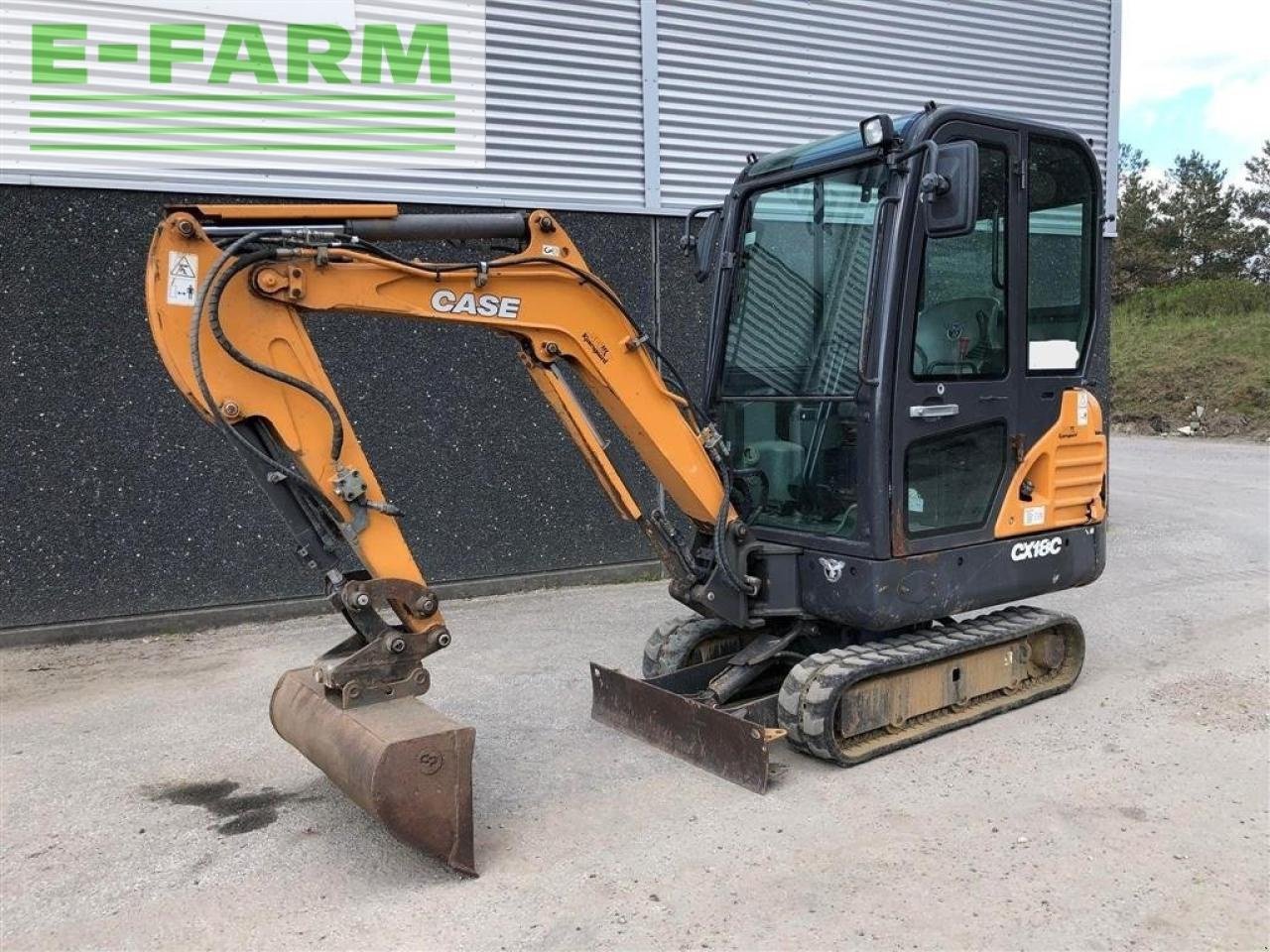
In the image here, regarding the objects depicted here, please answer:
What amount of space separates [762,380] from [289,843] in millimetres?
2820

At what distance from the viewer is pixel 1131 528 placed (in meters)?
9.97

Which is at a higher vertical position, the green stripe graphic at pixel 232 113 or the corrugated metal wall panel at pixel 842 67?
the corrugated metal wall panel at pixel 842 67

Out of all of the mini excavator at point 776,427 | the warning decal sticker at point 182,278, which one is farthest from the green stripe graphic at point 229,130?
the warning decal sticker at point 182,278

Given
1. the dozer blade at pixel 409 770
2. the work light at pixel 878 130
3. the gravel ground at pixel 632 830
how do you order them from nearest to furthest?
the gravel ground at pixel 632 830 → the dozer blade at pixel 409 770 → the work light at pixel 878 130

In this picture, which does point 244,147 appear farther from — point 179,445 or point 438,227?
point 438,227

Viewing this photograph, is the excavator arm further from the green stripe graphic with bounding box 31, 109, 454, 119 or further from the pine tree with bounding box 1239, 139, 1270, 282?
the pine tree with bounding box 1239, 139, 1270, 282

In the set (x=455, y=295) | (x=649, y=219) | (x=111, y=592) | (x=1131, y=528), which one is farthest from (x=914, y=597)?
(x=1131, y=528)

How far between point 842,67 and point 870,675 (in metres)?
6.14

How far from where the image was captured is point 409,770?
330 cm

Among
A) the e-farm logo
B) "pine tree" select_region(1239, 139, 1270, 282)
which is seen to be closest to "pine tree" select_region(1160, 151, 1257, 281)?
"pine tree" select_region(1239, 139, 1270, 282)

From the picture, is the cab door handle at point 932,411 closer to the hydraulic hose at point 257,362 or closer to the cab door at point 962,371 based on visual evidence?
the cab door at point 962,371

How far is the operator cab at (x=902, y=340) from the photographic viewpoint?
14.0ft

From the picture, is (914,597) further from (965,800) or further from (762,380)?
(762,380)

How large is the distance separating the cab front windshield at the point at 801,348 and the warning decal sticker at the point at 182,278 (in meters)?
2.52
